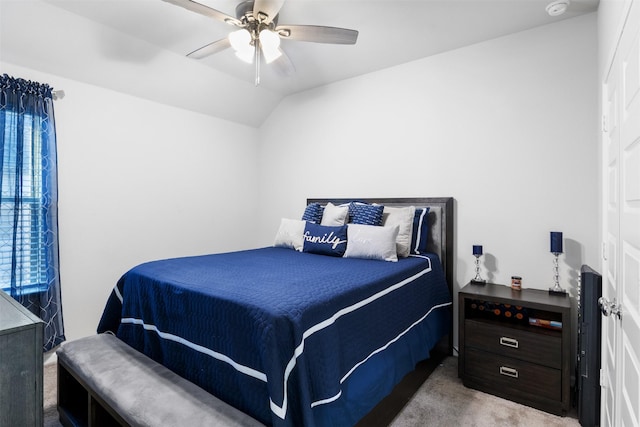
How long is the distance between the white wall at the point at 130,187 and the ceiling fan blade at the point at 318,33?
77.0 inches

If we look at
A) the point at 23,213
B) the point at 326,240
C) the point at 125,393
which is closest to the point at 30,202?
the point at 23,213

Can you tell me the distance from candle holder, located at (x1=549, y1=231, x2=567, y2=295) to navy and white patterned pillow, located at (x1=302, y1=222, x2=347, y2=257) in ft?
4.88

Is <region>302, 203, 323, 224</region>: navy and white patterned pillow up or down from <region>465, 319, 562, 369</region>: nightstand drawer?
up

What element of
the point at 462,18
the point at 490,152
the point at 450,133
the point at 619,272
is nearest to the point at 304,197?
the point at 450,133

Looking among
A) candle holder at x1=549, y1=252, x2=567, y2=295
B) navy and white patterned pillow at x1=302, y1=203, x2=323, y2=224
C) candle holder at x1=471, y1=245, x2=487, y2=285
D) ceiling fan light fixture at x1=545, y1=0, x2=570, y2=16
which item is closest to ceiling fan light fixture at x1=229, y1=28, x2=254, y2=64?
navy and white patterned pillow at x1=302, y1=203, x2=323, y2=224

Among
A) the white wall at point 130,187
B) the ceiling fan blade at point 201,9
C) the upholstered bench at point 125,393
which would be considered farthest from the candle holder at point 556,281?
the white wall at point 130,187

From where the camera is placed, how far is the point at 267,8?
1933 millimetres

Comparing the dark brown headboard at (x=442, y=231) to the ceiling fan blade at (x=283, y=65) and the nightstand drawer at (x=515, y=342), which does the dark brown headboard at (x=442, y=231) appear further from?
the ceiling fan blade at (x=283, y=65)

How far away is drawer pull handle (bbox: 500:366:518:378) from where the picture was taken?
6.95 feet

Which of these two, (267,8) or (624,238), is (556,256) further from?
(267,8)

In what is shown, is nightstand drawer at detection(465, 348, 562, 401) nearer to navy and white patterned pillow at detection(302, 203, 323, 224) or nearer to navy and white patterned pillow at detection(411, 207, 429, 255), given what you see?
navy and white patterned pillow at detection(411, 207, 429, 255)

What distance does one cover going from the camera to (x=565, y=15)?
2320 millimetres

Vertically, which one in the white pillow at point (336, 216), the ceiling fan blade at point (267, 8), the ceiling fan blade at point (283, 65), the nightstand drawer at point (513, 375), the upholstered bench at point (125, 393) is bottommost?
the nightstand drawer at point (513, 375)

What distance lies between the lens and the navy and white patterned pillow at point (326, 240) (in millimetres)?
2774
